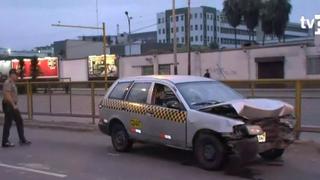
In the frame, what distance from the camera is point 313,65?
50.1m

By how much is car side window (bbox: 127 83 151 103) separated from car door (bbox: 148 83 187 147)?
0.25 meters

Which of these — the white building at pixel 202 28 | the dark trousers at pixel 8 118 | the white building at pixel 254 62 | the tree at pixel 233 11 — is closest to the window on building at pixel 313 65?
the white building at pixel 254 62

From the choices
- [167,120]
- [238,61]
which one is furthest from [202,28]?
[167,120]

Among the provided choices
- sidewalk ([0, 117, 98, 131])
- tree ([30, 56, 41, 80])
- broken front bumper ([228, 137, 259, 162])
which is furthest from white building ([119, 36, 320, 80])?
broken front bumper ([228, 137, 259, 162])

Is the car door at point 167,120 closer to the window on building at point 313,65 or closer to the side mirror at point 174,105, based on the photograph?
the side mirror at point 174,105

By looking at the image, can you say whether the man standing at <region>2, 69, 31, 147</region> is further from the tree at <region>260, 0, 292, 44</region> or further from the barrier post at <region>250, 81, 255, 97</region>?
the tree at <region>260, 0, 292, 44</region>

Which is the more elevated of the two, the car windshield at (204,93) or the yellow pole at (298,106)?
the car windshield at (204,93)

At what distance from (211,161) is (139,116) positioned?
224 cm

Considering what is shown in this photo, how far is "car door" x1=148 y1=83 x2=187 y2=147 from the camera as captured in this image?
10469mm

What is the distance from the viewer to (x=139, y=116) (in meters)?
11.6

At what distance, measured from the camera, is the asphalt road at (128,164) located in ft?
31.5

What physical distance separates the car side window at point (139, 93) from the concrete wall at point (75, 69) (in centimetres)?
6131

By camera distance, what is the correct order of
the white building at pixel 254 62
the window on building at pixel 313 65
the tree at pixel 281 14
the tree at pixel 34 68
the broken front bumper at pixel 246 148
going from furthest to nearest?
the tree at pixel 34 68 → the tree at pixel 281 14 → the white building at pixel 254 62 → the window on building at pixel 313 65 → the broken front bumper at pixel 246 148

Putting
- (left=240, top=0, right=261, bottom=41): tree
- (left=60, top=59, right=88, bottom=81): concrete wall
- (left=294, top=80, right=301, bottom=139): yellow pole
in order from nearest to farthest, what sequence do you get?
(left=294, top=80, right=301, bottom=139): yellow pole → (left=240, top=0, right=261, bottom=41): tree → (left=60, top=59, right=88, bottom=81): concrete wall
